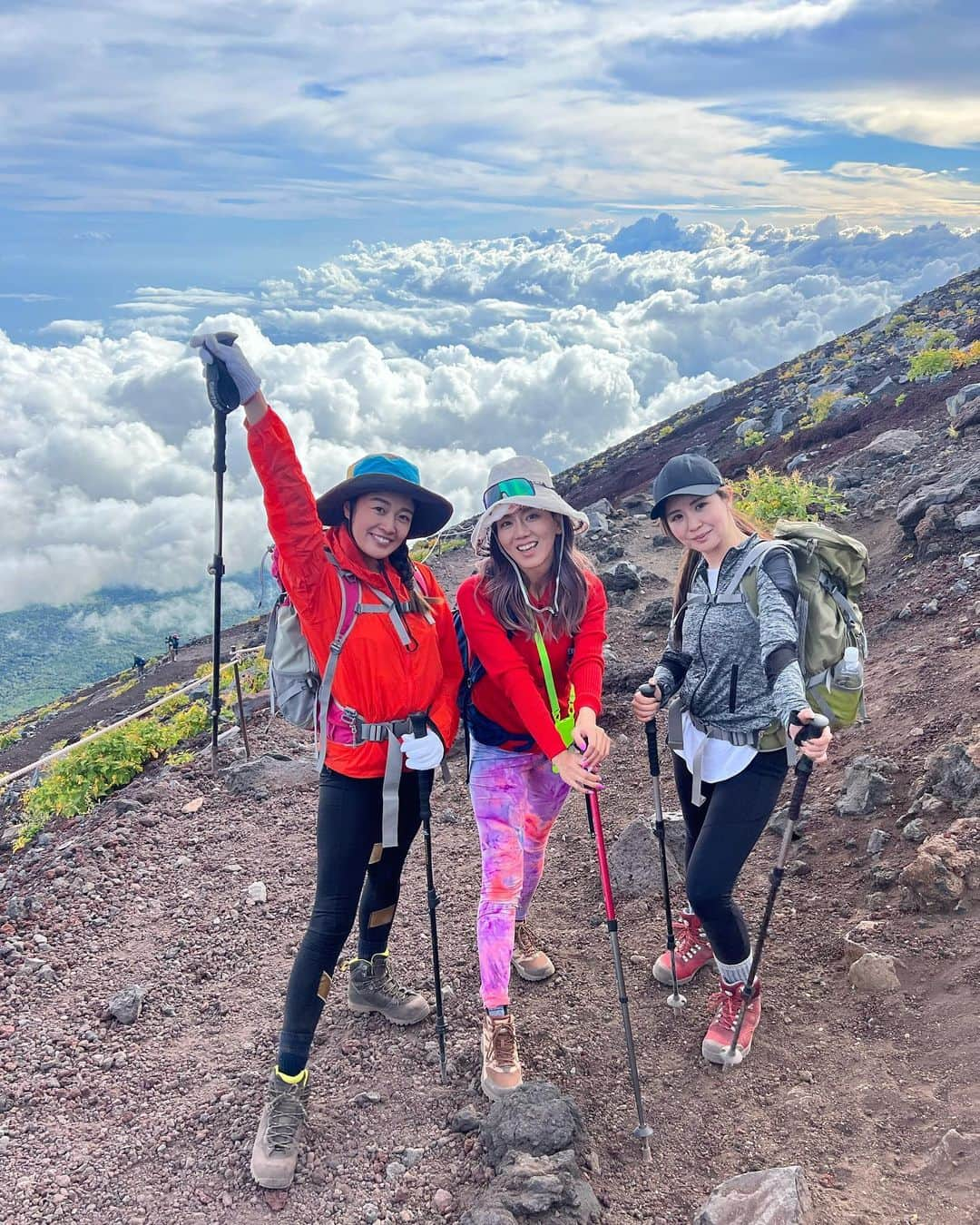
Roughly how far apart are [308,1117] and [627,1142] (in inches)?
62.9

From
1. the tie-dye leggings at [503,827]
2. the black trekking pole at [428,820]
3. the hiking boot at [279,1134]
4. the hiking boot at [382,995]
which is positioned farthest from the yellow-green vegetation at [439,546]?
the hiking boot at [279,1134]

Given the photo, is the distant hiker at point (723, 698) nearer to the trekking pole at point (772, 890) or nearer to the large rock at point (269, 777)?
the trekking pole at point (772, 890)

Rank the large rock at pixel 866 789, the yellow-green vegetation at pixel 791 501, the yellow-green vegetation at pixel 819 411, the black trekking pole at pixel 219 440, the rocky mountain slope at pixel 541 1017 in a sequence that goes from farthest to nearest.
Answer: the yellow-green vegetation at pixel 819 411
the yellow-green vegetation at pixel 791 501
the large rock at pixel 866 789
the black trekking pole at pixel 219 440
the rocky mountain slope at pixel 541 1017

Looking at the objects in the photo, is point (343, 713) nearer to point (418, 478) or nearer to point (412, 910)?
point (418, 478)

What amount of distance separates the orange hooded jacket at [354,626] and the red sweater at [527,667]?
0.19 metres

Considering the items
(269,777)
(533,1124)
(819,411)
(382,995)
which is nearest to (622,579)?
(269,777)

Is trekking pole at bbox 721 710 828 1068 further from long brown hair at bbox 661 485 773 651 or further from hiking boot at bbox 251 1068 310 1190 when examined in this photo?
hiking boot at bbox 251 1068 310 1190

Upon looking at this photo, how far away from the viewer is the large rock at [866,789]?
5.88 m

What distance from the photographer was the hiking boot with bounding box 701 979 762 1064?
4.11 meters

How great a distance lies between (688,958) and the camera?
4.84 meters

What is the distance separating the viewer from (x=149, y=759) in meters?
10.4

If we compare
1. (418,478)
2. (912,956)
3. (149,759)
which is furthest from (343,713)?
(149,759)

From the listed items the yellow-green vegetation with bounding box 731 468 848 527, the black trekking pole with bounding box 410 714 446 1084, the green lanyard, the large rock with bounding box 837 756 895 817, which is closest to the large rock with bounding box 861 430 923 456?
the yellow-green vegetation with bounding box 731 468 848 527

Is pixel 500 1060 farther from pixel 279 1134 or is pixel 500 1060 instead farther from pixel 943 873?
pixel 943 873
